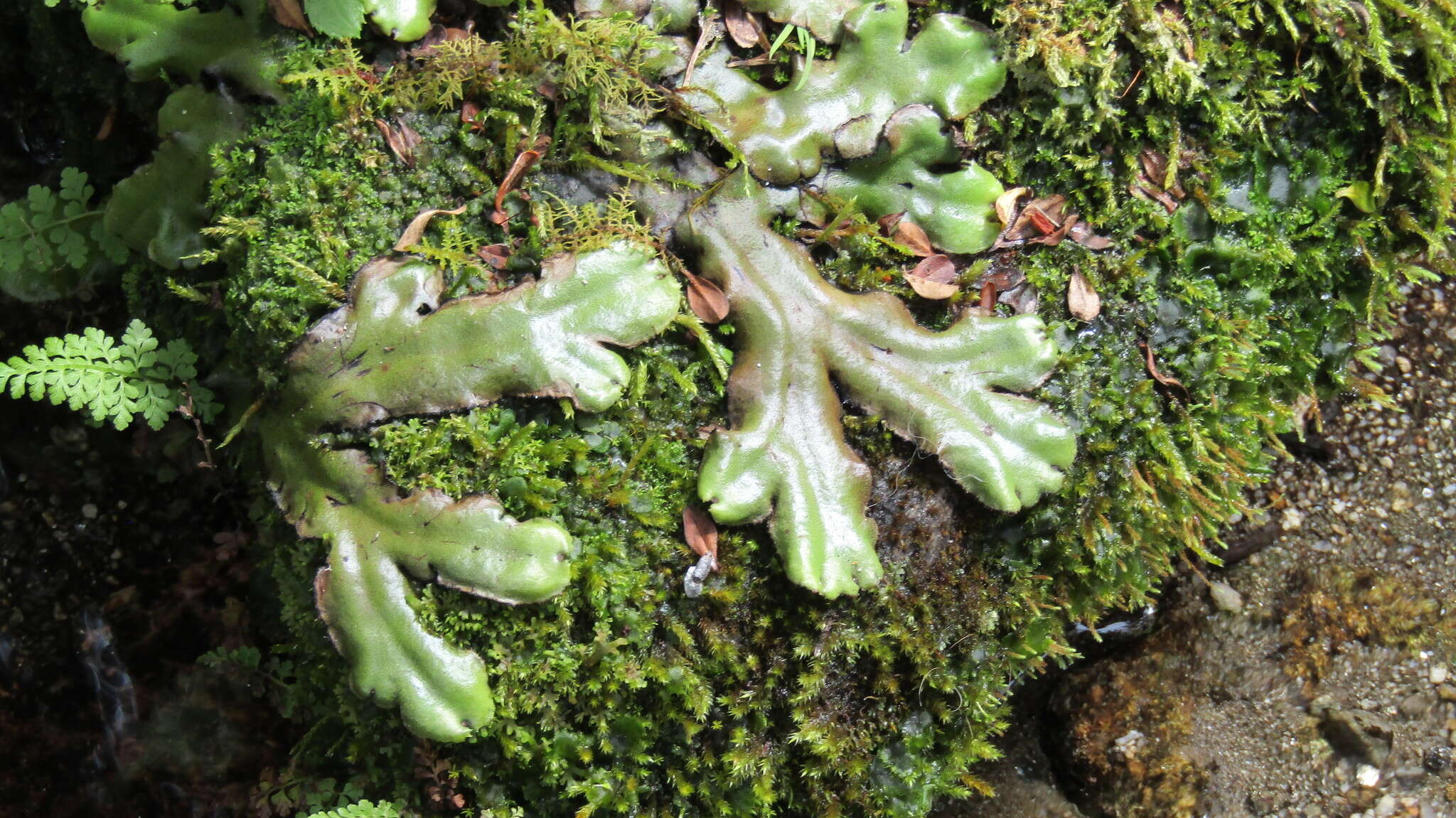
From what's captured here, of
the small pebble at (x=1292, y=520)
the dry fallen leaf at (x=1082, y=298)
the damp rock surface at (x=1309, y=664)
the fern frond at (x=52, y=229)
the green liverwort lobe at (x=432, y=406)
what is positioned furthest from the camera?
the small pebble at (x=1292, y=520)

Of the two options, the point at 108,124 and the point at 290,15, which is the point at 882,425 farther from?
the point at 108,124

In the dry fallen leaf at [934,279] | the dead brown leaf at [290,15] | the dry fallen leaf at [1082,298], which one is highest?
the dead brown leaf at [290,15]

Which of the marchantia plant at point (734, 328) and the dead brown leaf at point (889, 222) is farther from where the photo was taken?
the dead brown leaf at point (889, 222)

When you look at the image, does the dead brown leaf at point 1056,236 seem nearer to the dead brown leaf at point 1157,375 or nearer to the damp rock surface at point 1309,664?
the dead brown leaf at point 1157,375

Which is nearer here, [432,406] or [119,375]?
[432,406]

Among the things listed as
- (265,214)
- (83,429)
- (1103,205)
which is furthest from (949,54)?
(83,429)

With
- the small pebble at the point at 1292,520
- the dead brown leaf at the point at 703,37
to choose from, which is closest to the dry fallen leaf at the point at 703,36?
the dead brown leaf at the point at 703,37

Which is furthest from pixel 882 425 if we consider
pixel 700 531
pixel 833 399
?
pixel 700 531
